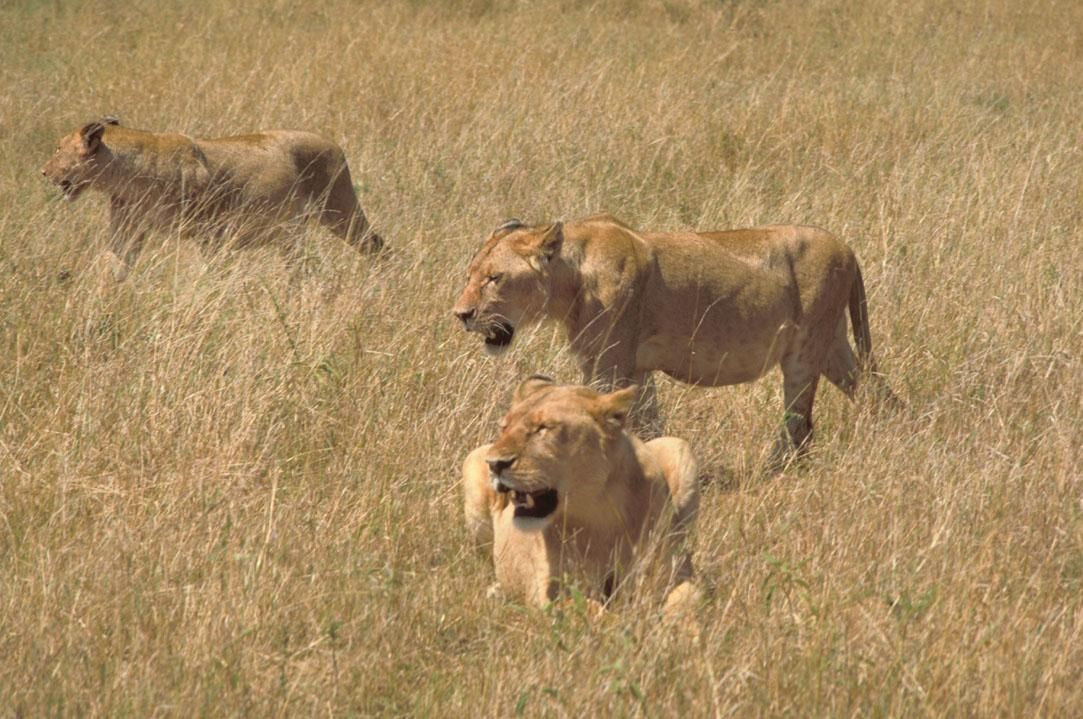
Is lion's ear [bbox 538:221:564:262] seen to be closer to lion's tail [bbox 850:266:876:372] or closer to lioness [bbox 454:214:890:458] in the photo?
lioness [bbox 454:214:890:458]

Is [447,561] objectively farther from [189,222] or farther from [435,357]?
[189,222]

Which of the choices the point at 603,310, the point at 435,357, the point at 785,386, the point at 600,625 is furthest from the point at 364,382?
the point at 600,625

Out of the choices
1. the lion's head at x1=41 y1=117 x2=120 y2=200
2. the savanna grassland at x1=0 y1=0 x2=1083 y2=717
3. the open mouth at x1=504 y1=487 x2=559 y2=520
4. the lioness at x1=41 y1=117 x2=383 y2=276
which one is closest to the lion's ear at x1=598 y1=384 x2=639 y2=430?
the open mouth at x1=504 y1=487 x2=559 y2=520

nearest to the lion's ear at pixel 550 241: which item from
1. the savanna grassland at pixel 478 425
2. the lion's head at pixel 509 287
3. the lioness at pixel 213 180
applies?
the lion's head at pixel 509 287

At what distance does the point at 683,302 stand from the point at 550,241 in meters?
0.63

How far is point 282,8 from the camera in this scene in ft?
48.6

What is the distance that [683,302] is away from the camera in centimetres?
637

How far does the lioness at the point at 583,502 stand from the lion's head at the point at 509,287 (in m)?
1.19

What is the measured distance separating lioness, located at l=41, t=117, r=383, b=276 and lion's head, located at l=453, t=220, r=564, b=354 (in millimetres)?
2435

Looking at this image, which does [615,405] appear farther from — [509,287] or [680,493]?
[509,287]

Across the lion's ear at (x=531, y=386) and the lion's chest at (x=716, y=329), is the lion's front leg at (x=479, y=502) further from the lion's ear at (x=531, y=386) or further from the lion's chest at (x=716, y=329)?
A: the lion's chest at (x=716, y=329)

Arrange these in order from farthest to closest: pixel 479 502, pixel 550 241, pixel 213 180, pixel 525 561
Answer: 1. pixel 213 180
2. pixel 550 241
3. pixel 479 502
4. pixel 525 561

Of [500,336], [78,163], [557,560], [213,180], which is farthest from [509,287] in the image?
[78,163]

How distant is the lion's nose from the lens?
14.3 feet
